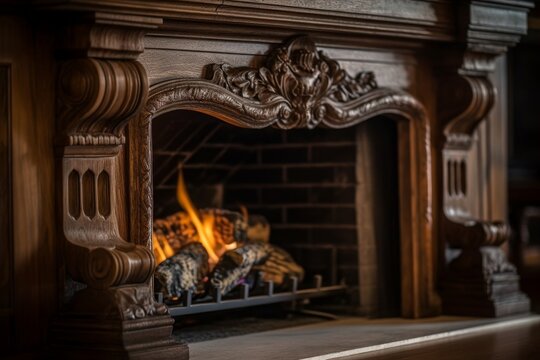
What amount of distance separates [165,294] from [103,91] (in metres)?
0.91

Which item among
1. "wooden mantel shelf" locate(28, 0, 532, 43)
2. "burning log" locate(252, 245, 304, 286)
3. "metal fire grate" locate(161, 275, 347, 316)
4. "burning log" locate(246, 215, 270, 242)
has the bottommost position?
"metal fire grate" locate(161, 275, 347, 316)

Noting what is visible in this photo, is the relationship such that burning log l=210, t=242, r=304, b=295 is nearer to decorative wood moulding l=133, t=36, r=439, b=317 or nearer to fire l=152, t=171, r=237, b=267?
fire l=152, t=171, r=237, b=267

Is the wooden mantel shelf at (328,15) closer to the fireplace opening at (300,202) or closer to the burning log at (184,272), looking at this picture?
the fireplace opening at (300,202)

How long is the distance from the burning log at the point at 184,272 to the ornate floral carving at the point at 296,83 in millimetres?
567

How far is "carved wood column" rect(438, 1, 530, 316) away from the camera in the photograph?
14.8 ft

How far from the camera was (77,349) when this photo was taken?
325cm

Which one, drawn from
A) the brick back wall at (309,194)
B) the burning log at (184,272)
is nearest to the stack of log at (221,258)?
the burning log at (184,272)

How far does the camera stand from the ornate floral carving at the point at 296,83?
12.3 feet

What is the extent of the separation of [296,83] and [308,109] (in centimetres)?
10

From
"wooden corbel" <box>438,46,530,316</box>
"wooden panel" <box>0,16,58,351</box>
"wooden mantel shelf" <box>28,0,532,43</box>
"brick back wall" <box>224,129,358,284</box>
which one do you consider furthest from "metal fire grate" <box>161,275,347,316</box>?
"wooden mantel shelf" <box>28,0,532,43</box>

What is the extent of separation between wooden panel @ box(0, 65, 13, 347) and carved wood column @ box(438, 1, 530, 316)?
1.90m

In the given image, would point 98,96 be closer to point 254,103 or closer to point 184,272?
point 254,103

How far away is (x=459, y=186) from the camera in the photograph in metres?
4.71

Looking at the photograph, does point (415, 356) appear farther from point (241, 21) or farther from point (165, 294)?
point (241, 21)
